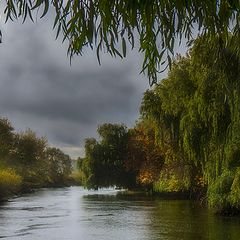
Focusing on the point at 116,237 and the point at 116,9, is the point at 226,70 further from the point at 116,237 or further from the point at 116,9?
the point at 116,237

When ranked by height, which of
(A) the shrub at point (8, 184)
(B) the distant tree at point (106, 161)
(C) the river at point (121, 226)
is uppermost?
(B) the distant tree at point (106, 161)

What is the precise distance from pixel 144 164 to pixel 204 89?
34.7m

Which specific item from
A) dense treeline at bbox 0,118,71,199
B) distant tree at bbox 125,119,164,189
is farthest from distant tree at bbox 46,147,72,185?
distant tree at bbox 125,119,164,189

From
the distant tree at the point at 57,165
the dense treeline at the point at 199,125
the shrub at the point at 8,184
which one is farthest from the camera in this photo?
the distant tree at the point at 57,165

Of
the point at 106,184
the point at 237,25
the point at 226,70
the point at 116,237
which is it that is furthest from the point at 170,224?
the point at 106,184

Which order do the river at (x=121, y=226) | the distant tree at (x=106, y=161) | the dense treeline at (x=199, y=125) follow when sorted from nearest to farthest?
the dense treeline at (x=199, y=125) < the river at (x=121, y=226) < the distant tree at (x=106, y=161)

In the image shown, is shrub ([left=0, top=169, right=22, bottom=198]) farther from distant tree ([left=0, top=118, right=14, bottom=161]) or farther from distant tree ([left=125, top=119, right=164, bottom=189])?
distant tree ([left=0, top=118, right=14, bottom=161])

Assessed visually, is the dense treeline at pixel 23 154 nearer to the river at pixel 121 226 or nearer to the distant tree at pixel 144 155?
the distant tree at pixel 144 155

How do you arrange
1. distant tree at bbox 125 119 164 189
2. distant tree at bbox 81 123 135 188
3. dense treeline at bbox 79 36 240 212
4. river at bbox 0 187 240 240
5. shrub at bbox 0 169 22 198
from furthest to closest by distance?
distant tree at bbox 81 123 135 188, distant tree at bbox 125 119 164 189, shrub at bbox 0 169 22 198, river at bbox 0 187 240 240, dense treeline at bbox 79 36 240 212

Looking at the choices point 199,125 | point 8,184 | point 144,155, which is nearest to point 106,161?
point 144,155

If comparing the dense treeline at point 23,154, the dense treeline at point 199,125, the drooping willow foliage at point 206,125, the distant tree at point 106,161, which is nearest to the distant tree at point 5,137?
the dense treeline at point 23,154

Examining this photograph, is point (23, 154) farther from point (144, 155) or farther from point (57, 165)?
point (57, 165)

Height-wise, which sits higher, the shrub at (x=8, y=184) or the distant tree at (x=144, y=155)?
the distant tree at (x=144, y=155)

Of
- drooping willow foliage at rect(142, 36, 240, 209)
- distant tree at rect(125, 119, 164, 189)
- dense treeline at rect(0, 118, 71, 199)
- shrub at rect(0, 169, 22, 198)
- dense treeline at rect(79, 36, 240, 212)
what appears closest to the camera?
dense treeline at rect(79, 36, 240, 212)
